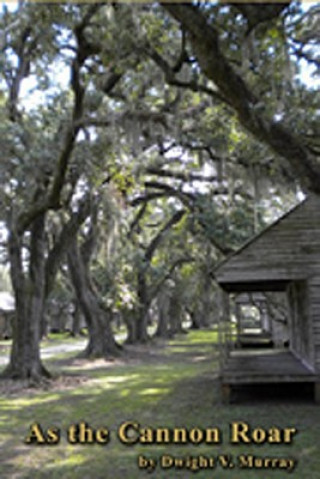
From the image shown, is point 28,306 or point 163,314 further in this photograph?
point 163,314

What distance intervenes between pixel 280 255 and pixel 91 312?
42.2ft

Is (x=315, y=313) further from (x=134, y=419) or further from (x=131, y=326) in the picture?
(x=131, y=326)

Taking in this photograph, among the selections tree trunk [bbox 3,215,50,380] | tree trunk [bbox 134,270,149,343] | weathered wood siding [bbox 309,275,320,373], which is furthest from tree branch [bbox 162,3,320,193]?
tree trunk [bbox 134,270,149,343]

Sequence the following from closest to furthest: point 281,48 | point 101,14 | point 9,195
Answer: point 281,48 → point 101,14 → point 9,195

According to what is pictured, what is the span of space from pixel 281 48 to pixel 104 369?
1292 centimetres

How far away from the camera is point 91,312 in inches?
876

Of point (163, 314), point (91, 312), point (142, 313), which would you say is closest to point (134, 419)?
point (91, 312)

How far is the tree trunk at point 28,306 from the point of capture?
47.1ft

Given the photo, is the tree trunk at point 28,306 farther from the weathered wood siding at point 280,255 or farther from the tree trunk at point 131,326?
the tree trunk at point 131,326

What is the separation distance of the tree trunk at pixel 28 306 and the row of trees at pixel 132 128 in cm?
4

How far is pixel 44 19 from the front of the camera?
9.51 metres

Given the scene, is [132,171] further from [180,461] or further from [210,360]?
[180,461]

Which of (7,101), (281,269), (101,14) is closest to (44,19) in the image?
(101,14)

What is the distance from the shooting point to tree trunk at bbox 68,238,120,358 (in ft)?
70.7
